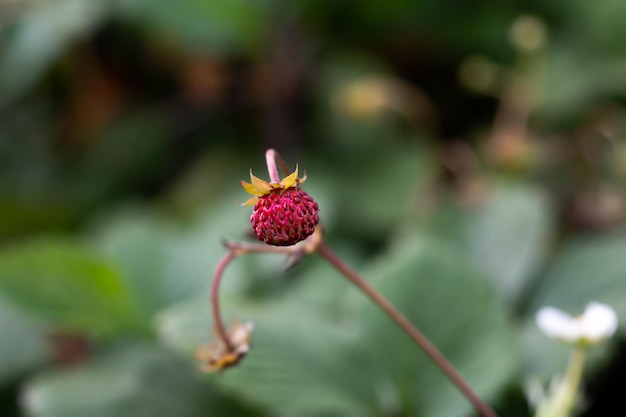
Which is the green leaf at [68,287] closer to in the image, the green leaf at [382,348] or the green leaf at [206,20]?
the green leaf at [382,348]

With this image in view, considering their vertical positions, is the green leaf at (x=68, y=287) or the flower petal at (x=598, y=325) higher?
the green leaf at (x=68, y=287)

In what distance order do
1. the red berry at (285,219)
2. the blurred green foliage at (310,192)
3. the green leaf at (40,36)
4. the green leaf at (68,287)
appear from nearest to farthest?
1. the red berry at (285,219)
2. the blurred green foliage at (310,192)
3. the green leaf at (68,287)
4. the green leaf at (40,36)

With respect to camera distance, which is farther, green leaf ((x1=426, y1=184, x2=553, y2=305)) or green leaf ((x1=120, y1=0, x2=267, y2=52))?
green leaf ((x1=120, y1=0, x2=267, y2=52))

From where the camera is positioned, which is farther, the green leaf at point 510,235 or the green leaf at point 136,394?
the green leaf at point 510,235

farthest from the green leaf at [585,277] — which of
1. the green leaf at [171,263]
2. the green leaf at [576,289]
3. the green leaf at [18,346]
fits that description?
the green leaf at [18,346]

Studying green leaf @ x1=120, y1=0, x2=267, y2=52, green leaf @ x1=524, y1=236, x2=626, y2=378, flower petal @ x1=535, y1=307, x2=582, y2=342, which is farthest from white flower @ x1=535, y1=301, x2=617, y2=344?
green leaf @ x1=120, y1=0, x2=267, y2=52

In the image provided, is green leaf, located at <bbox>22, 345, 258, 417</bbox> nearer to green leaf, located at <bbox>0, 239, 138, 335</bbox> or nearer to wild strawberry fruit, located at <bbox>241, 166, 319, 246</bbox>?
green leaf, located at <bbox>0, 239, 138, 335</bbox>

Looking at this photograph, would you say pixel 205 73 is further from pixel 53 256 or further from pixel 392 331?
pixel 392 331

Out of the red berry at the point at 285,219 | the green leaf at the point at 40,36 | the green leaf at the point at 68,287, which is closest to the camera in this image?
the red berry at the point at 285,219

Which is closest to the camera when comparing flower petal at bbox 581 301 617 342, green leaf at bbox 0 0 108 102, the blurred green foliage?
flower petal at bbox 581 301 617 342
